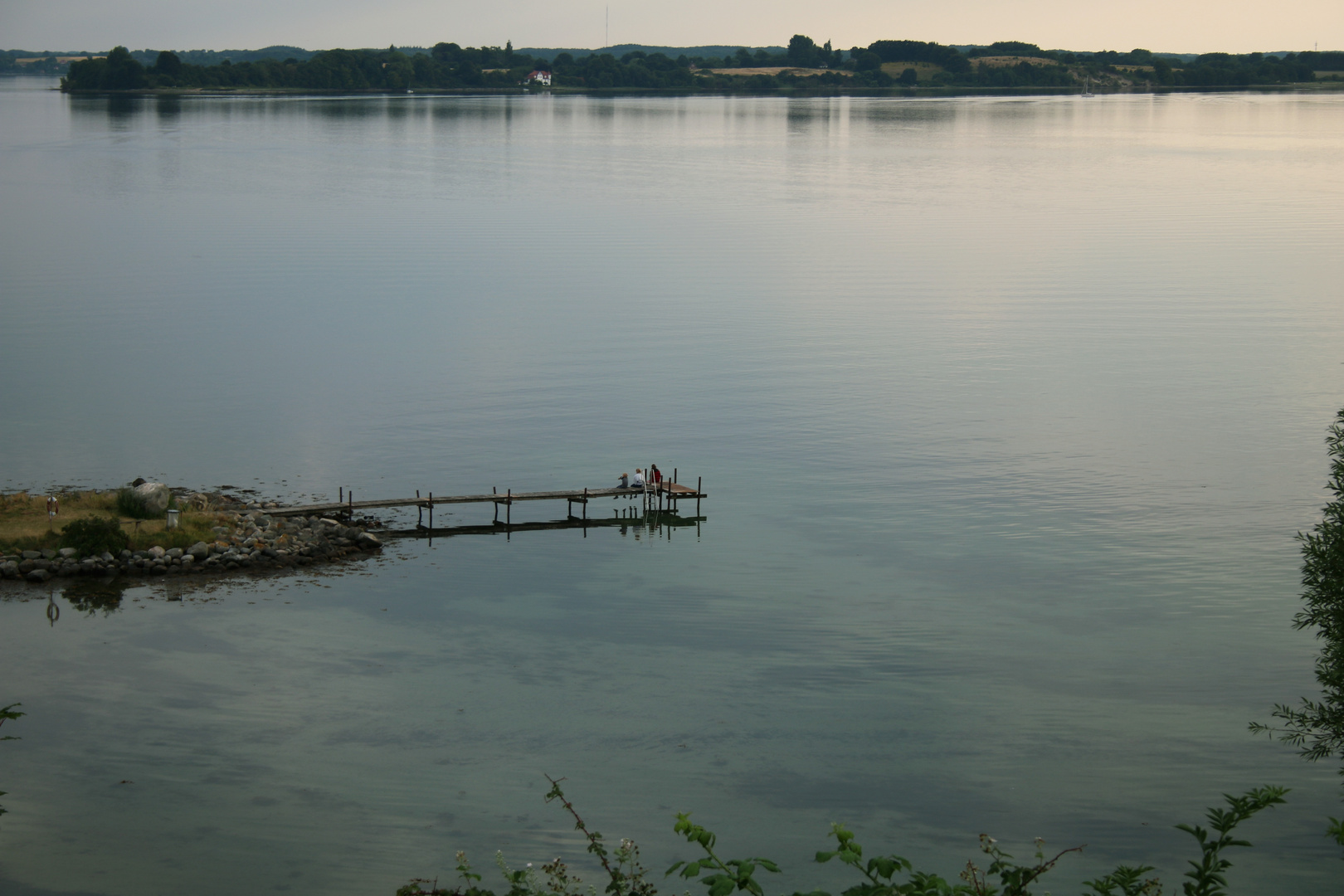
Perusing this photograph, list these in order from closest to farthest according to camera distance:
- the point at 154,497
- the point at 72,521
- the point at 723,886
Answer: the point at 723,886, the point at 72,521, the point at 154,497

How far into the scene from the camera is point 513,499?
42875mm

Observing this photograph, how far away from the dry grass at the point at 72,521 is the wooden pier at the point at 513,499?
2.61 metres

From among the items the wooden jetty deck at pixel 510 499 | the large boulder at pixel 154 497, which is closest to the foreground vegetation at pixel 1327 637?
the wooden jetty deck at pixel 510 499

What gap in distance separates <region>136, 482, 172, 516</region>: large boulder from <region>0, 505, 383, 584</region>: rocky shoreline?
5.41 ft

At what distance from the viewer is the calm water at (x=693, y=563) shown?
2577 cm

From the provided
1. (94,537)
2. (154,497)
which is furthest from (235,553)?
(94,537)

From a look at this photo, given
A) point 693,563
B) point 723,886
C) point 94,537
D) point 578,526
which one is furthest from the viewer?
point 578,526

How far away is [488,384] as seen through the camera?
61.7 meters

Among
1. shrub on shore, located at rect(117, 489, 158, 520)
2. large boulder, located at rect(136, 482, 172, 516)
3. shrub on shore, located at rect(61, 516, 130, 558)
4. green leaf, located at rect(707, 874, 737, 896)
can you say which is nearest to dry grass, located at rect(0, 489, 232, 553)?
shrub on shore, located at rect(117, 489, 158, 520)

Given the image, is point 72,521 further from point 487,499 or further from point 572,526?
point 572,526

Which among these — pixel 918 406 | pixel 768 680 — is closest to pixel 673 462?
pixel 918 406

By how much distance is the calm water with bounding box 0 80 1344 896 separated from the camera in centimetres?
2577

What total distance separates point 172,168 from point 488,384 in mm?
112575

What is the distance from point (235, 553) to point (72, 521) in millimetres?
4908
